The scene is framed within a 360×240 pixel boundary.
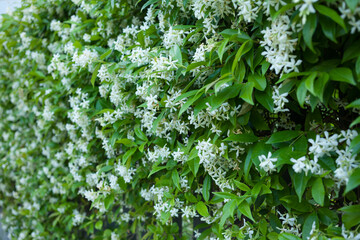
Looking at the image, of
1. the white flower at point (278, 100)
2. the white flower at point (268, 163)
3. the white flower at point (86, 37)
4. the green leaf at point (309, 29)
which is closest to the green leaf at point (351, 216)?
the white flower at point (268, 163)

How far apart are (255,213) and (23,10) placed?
2474 millimetres

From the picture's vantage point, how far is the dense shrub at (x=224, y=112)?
0.98 m

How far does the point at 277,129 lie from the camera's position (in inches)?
51.4

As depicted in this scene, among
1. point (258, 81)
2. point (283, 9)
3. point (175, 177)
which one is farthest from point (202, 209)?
point (283, 9)

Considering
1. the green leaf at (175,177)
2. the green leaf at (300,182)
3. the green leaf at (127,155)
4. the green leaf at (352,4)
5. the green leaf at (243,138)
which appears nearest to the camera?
the green leaf at (352,4)

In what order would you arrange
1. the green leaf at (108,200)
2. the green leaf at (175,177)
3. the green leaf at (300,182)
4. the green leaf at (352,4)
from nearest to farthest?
the green leaf at (352,4) < the green leaf at (300,182) < the green leaf at (175,177) < the green leaf at (108,200)

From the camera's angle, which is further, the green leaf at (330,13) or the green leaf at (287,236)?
the green leaf at (287,236)

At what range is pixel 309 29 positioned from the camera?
90 cm

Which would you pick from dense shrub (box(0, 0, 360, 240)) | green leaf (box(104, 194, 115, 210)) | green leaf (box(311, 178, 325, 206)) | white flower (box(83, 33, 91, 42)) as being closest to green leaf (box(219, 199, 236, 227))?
dense shrub (box(0, 0, 360, 240))

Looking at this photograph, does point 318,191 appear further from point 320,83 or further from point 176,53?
point 176,53

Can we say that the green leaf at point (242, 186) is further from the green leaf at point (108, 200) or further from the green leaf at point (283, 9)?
the green leaf at point (108, 200)

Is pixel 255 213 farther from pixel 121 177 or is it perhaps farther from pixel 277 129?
pixel 121 177

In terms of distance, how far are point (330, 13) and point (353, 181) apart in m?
0.43

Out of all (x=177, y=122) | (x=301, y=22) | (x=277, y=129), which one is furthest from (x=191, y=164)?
(x=301, y=22)
